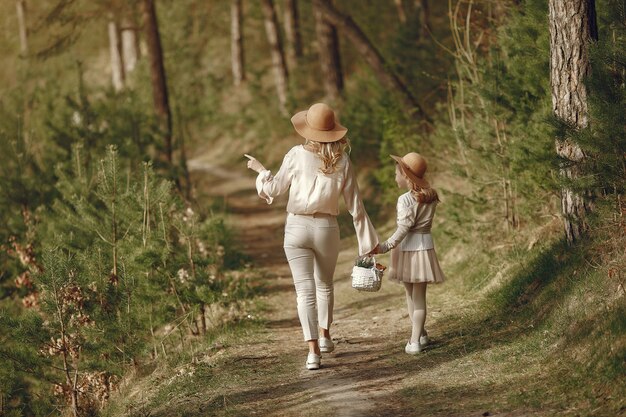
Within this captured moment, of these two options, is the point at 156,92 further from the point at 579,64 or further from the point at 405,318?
the point at 579,64

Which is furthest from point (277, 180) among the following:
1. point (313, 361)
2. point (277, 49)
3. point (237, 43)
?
point (237, 43)

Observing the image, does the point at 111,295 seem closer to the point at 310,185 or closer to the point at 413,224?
the point at 310,185

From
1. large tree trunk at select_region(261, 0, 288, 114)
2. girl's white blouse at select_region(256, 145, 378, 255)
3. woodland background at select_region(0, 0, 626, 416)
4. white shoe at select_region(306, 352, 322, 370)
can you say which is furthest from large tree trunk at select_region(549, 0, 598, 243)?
large tree trunk at select_region(261, 0, 288, 114)

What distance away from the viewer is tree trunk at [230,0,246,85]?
33219 mm

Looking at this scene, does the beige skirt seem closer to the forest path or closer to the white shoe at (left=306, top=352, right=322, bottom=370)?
the forest path

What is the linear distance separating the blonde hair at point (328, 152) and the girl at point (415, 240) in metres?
0.54

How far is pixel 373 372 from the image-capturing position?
7.84 metres

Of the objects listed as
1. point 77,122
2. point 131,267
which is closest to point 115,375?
point 131,267

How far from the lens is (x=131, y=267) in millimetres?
9406

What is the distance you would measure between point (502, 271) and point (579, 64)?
280cm

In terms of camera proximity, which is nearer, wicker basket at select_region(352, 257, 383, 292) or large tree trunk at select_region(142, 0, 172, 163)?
wicker basket at select_region(352, 257, 383, 292)

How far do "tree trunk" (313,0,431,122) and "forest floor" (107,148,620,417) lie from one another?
5377 millimetres

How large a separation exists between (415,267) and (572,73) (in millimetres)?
2199

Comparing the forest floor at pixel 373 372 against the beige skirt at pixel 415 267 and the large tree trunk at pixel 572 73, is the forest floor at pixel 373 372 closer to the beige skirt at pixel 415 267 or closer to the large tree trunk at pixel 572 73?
the beige skirt at pixel 415 267
